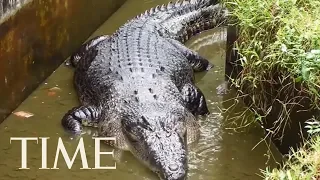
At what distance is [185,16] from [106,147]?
192 centimetres

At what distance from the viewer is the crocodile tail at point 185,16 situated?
5480 millimetres

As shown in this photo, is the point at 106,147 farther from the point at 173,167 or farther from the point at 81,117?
the point at 173,167

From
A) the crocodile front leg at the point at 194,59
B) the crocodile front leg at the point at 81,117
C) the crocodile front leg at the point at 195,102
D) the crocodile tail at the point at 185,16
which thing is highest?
the crocodile tail at the point at 185,16

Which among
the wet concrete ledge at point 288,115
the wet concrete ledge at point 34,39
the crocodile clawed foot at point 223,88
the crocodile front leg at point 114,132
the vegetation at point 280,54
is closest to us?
the vegetation at point 280,54

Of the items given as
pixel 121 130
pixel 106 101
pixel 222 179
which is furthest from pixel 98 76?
pixel 222 179

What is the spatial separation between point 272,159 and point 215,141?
1.41 feet

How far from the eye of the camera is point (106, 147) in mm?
4176

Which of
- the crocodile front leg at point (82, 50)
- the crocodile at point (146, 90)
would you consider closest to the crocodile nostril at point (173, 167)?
the crocodile at point (146, 90)

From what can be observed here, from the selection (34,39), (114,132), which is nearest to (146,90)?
(114,132)

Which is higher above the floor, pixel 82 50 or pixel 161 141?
pixel 82 50

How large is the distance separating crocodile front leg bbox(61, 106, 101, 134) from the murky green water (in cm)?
7

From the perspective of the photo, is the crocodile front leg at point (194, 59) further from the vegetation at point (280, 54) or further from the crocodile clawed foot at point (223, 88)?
the vegetation at point (280, 54)

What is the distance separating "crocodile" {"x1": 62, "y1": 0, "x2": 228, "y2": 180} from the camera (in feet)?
12.8

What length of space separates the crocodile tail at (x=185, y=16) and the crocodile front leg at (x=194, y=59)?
21 centimetres
